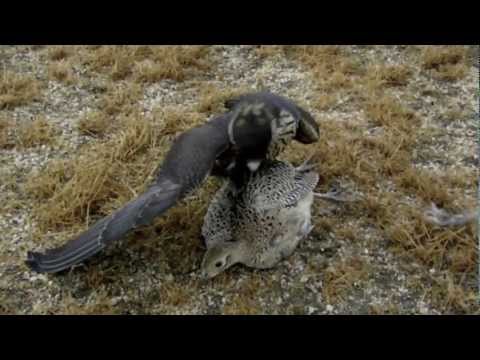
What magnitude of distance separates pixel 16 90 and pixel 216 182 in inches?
88.5

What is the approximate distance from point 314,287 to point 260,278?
0.34 meters

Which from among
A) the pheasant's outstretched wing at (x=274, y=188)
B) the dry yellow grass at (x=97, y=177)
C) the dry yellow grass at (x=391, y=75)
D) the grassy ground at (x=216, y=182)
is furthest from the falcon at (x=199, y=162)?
the dry yellow grass at (x=391, y=75)

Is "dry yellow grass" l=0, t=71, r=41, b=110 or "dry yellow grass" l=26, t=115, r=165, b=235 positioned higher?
"dry yellow grass" l=0, t=71, r=41, b=110

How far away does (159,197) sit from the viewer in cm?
314

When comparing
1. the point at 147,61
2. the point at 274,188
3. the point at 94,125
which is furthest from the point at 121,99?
the point at 274,188

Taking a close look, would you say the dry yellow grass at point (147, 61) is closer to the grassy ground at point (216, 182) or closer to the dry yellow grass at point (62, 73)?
the grassy ground at point (216, 182)

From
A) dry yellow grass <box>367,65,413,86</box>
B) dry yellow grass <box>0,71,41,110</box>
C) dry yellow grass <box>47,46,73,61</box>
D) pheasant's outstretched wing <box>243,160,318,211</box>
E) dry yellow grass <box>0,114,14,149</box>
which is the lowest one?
dry yellow grass <box>0,114,14,149</box>

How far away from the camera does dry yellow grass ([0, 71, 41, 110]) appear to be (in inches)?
203

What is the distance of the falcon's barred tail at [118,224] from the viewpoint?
10.2ft

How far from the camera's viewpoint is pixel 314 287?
11.9 ft

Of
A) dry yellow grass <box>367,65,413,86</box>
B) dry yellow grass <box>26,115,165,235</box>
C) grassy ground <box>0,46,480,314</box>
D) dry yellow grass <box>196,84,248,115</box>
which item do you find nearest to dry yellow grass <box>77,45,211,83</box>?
grassy ground <box>0,46,480,314</box>

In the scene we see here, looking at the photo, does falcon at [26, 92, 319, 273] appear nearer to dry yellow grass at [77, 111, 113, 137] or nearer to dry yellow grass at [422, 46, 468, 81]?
dry yellow grass at [77, 111, 113, 137]

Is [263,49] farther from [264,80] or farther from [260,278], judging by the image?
[260,278]
